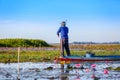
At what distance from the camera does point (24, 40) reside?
232 feet

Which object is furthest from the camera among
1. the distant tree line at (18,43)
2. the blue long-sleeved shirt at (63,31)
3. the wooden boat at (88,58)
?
the distant tree line at (18,43)

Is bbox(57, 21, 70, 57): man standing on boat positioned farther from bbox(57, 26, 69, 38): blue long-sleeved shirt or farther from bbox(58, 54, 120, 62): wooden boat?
bbox(58, 54, 120, 62): wooden boat

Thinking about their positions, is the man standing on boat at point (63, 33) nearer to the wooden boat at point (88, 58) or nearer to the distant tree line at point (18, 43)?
the wooden boat at point (88, 58)

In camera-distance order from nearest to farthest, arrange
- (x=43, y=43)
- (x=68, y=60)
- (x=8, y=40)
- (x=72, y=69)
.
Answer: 1. (x=72, y=69)
2. (x=68, y=60)
3. (x=8, y=40)
4. (x=43, y=43)

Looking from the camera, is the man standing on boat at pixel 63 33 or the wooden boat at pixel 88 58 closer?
the wooden boat at pixel 88 58

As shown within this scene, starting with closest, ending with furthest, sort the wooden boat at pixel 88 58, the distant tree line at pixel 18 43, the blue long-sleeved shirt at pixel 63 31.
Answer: the wooden boat at pixel 88 58 < the blue long-sleeved shirt at pixel 63 31 < the distant tree line at pixel 18 43

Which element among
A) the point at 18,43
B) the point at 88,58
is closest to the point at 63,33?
the point at 88,58

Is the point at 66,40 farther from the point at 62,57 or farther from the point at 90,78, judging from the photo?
the point at 90,78

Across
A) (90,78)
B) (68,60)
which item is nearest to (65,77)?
(90,78)

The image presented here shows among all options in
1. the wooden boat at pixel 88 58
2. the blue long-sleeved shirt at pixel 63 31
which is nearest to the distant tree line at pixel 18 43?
the blue long-sleeved shirt at pixel 63 31

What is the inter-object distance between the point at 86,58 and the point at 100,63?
154cm

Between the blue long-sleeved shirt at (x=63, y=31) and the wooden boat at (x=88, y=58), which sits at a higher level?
the blue long-sleeved shirt at (x=63, y=31)

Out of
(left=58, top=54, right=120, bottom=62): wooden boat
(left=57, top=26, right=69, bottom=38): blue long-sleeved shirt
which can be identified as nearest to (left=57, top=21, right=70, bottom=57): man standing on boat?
(left=57, top=26, right=69, bottom=38): blue long-sleeved shirt

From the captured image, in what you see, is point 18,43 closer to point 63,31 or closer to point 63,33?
point 63,33
